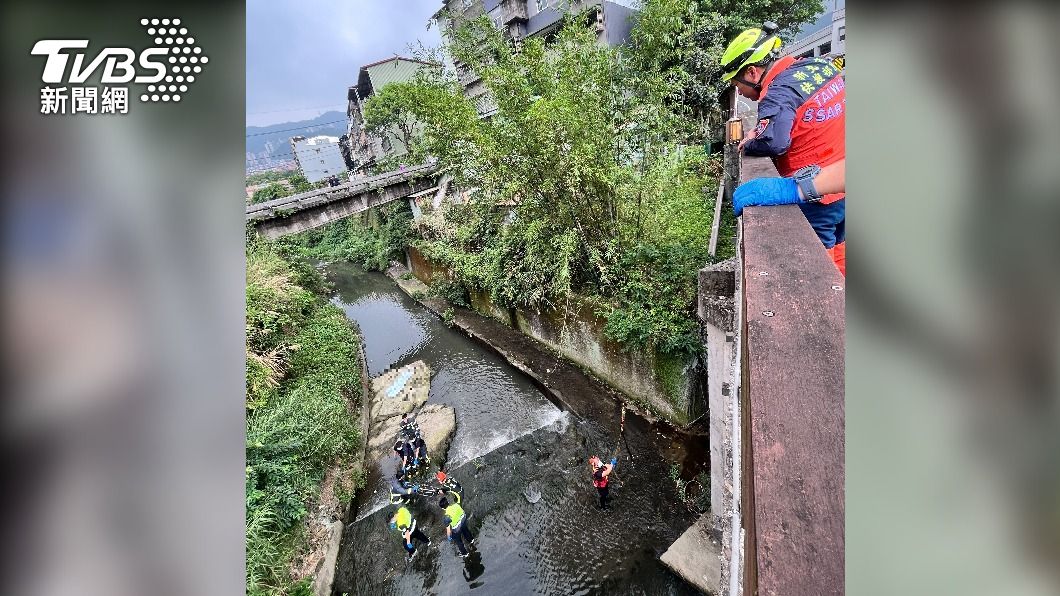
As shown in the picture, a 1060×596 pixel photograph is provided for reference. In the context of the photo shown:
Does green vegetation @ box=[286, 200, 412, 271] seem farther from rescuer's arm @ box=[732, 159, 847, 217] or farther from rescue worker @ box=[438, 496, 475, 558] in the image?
rescuer's arm @ box=[732, 159, 847, 217]

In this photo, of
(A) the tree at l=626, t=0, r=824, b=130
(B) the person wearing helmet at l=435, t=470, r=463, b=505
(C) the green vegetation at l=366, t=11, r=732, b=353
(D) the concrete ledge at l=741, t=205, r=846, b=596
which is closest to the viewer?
(D) the concrete ledge at l=741, t=205, r=846, b=596

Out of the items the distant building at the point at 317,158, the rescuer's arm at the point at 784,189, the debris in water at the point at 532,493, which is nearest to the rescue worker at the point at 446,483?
the debris in water at the point at 532,493

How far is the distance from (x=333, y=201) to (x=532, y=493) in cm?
1276

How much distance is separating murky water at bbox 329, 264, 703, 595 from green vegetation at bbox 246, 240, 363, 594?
1.18m

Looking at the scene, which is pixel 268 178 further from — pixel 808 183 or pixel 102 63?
pixel 808 183

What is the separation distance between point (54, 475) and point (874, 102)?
2134mm

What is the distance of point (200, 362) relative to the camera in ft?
4.98

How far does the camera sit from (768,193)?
2176 millimetres

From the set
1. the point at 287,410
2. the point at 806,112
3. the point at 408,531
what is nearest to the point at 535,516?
the point at 408,531

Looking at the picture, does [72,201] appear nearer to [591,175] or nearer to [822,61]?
[822,61]

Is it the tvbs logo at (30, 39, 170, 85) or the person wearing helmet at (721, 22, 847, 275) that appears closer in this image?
the tvbs logo at (30, 39, 170, 85)

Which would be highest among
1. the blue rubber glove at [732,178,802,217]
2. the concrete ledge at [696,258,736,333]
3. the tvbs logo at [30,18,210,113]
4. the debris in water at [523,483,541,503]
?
the tvbs logo at [30,18,210,113]

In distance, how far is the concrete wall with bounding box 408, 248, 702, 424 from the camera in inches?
329

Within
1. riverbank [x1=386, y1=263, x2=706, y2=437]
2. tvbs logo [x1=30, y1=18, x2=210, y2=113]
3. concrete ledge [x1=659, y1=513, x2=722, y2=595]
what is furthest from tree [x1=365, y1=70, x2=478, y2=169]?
tvbs logo [x1=30, y1=18, x2=210, y2=113]
